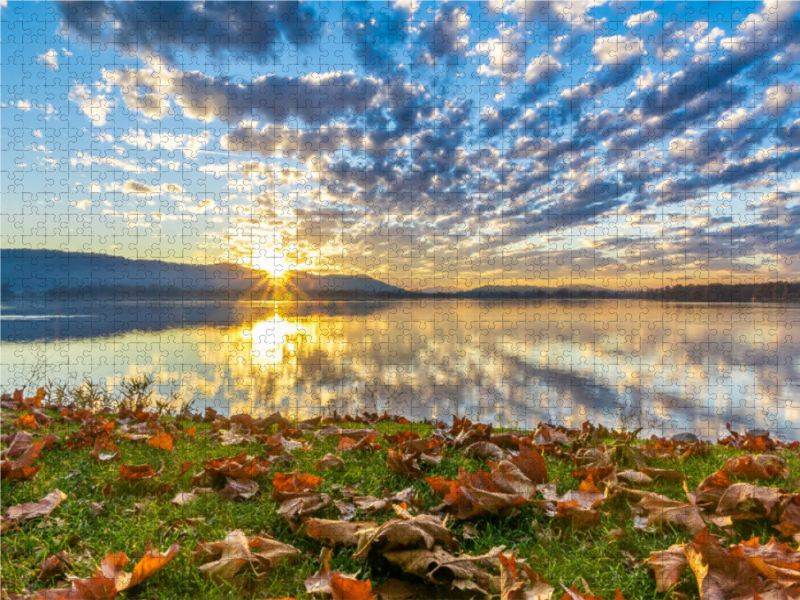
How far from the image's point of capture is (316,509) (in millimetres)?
2799

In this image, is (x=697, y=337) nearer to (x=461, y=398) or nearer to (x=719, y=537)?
(x=461, y=398)

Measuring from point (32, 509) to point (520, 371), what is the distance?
1064 centimetres

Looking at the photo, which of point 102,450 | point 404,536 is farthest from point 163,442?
point 404,536

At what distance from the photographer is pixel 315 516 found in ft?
9.27

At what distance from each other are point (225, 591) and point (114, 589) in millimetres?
445

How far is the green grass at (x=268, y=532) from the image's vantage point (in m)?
2.18

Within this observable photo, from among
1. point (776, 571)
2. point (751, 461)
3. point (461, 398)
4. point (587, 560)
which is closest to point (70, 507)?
point (587, 560)

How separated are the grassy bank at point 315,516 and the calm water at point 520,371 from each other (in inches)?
97.1

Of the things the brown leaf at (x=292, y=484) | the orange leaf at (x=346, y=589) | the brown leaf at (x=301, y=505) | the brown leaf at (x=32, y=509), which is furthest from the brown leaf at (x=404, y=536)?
the brown leaf at (x=32, y=509)

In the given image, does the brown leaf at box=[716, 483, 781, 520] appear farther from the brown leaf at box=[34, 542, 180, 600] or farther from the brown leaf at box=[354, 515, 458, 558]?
the brown leaf at box=[34, 542, 180, 600]

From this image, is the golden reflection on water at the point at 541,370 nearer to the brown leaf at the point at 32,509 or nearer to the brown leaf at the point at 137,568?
the brown leaf at the point at 32,509

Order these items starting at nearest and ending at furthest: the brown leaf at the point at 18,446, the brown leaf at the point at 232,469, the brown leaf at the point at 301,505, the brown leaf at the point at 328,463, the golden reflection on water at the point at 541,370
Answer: the brown leaf at the point at 301,505 → the brown leaf at the point at 232,469 → the brown leaf at the point at 328,463 → the brown leaf at the point at 18,446 → the golden reflection on water at the point at 541,370

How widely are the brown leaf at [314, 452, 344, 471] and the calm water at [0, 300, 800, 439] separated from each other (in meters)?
2.51

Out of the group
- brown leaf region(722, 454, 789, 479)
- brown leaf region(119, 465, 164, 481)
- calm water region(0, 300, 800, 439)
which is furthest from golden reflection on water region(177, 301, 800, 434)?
brown leaf region(119, 465, 164, 481)
